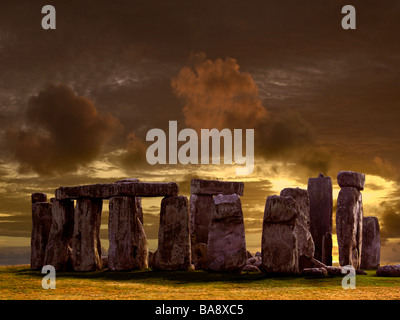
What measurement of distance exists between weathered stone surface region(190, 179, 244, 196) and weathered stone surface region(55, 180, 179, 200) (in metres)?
3.08

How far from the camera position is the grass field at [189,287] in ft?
37.5

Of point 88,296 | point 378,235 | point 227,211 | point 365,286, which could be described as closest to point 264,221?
point 227,211

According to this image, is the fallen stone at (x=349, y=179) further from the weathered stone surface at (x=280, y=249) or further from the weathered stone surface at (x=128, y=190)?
the weathered stone surface at (x=128, y=190)

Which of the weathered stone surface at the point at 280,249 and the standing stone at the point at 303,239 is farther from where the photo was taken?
the standing stone at the point at 303,239

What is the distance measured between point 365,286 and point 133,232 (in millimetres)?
6832

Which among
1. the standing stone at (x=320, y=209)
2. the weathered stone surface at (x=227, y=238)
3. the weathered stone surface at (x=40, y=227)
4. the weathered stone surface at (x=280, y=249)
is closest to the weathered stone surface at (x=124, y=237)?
the weathered stone surface at (x=227, y=238)

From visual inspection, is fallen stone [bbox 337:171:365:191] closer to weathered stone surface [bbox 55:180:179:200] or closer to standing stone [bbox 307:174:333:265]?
standing stone [bbox 307:174:333:265]

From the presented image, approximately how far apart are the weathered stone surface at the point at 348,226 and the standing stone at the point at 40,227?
9481mm

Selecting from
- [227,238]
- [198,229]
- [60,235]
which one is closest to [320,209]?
[198,229]

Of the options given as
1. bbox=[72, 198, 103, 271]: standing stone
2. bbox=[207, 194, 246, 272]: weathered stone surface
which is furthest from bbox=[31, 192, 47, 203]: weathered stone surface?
bbox=[207, 194, 246, 272]: weathered stone surface

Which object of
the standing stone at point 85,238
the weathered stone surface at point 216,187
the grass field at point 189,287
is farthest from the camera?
the weathered stone surface at point 216,187

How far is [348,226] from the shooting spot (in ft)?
59.8

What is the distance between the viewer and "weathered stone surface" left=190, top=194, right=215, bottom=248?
2009 cm
